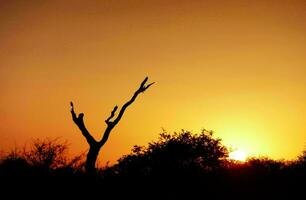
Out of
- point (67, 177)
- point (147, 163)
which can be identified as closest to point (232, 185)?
point (67, 177)

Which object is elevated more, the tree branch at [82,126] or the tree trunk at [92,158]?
the tree branch at [82,126]

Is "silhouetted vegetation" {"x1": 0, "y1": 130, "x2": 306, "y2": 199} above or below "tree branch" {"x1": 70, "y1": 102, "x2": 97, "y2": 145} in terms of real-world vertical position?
below

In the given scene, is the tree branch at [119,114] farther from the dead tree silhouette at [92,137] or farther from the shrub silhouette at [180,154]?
the shrub silhouette at [180,154]

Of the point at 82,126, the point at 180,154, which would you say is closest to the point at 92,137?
the point at 82,126

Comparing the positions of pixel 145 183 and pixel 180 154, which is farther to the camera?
pixel 180 154

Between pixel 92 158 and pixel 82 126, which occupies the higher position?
pixel 82 126

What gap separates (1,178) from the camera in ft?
95.9

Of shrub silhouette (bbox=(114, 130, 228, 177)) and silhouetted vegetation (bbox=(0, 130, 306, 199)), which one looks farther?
shrub silhouette (bbox=(114, 130, 228, 177))

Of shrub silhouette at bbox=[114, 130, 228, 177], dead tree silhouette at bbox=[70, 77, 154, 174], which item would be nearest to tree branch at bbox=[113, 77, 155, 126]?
dead tree silhouette at bbox=[70, 77, 154, 174]

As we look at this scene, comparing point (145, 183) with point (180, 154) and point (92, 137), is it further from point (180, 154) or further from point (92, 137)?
point (180, 154)

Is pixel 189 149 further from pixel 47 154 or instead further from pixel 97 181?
pixel 97 181

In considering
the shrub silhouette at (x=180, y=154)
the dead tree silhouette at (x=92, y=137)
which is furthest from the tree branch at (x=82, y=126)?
the shrub silhouette at (x=180, y=154)

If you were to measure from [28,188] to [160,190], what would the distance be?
7663mm

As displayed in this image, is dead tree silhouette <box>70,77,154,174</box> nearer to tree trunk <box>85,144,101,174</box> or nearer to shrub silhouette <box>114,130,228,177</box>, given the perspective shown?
tree trunk <box>85,144,101,174</box>
